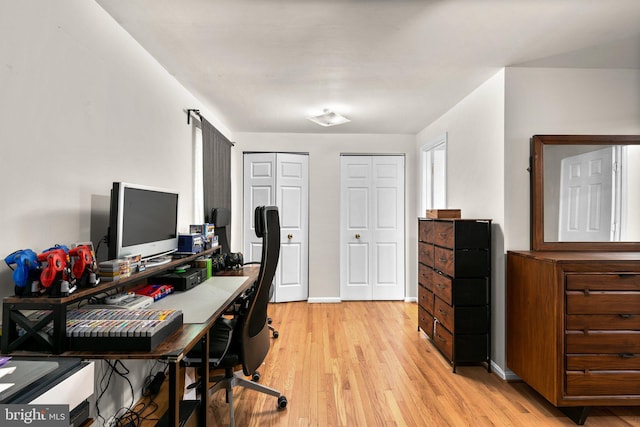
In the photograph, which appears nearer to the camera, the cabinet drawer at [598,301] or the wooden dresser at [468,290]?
the cabinet drawer at [598,301]

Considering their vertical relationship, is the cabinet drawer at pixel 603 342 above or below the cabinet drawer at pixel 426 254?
below

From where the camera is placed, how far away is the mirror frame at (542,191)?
2.57 meters

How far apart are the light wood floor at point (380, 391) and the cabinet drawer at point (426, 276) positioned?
1.92 feet

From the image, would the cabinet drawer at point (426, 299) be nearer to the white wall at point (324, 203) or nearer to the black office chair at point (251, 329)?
the white wall at point (324, 203)

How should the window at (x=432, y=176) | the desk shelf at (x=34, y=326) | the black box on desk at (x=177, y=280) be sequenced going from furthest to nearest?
the window at (x=432, y=176) → the black box on desk at (x=177, y=280) → the desk shelf at (x=34, y=326)

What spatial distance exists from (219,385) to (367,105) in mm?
2963

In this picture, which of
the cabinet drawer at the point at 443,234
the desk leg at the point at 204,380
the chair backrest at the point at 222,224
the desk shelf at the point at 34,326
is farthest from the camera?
the chair backrest at the point at 222,224

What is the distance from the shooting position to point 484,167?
2.95m

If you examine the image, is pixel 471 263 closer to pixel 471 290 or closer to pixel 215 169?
pixel 471 290

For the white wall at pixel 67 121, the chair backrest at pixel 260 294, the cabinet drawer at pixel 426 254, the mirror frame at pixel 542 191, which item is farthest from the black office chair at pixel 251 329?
the mirror frame at pixel 542 191

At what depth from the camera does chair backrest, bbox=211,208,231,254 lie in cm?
353

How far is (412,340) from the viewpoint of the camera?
3414mm

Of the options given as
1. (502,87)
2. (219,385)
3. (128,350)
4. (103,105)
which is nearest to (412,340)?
(219,385)

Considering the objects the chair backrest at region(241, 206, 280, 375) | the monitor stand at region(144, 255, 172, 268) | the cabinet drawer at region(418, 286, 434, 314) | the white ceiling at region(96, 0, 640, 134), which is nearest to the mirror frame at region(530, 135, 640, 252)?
the white ceiling at region(96, 0, 640, 134)
